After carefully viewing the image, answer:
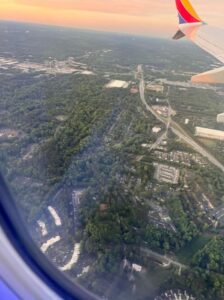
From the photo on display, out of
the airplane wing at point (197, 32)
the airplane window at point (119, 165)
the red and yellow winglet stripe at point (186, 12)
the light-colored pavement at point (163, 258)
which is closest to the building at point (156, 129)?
the airplane window at point (119, 165)

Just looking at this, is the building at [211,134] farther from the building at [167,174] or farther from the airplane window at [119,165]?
the building at [167,174]

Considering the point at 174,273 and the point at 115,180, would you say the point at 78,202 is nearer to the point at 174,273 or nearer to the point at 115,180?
the point at 115,180

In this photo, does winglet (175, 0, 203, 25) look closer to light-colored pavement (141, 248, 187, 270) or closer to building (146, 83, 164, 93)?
light-colored pavement (141, 248, 187, 270)

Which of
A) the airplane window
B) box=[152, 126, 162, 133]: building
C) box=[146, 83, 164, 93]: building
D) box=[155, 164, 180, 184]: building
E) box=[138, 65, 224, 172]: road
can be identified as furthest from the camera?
box=[146, 83, 164, 93]: building

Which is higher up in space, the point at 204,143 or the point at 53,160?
the point at 53,160

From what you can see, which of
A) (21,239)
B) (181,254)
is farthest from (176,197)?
(21,239)

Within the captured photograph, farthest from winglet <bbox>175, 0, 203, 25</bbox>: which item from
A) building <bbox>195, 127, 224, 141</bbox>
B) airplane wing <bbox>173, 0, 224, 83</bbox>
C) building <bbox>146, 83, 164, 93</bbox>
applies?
building <bbox>146, 83, 164, 93</bbox>
